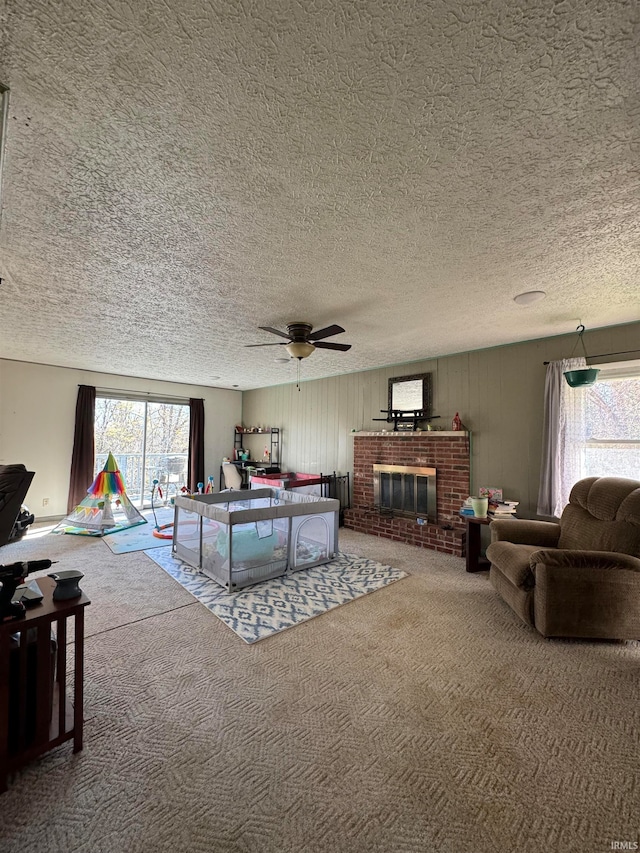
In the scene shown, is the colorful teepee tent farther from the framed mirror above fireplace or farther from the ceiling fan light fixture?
the framed mirror above fireplace

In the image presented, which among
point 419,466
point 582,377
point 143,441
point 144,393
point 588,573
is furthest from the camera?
point 143,441

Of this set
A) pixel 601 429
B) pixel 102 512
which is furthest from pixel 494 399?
pixel 102 512

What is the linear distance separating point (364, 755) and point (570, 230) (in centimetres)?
274

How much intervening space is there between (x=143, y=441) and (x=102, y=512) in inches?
81.1

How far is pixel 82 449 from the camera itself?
5.96m

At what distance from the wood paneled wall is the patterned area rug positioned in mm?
1750

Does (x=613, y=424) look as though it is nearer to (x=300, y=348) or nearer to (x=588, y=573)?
(x=588, y=573)

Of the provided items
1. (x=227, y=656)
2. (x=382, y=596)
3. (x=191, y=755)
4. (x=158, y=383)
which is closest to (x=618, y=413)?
(x=382, y=596)

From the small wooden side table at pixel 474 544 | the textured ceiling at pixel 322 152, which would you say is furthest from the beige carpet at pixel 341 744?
the textured ceiling at pixel 322 152

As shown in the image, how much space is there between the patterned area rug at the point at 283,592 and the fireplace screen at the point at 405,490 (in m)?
1.28

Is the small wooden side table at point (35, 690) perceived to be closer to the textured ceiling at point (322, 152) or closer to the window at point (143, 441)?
the textured ceiling at point (322, 152)

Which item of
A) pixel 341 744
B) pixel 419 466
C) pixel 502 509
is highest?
pixel 419 466

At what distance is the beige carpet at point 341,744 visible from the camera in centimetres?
119

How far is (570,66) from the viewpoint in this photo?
3.41 feet
